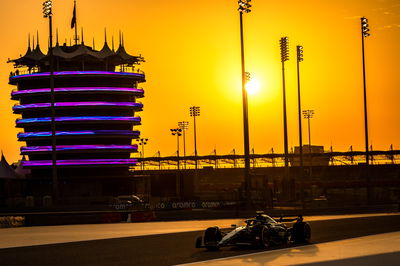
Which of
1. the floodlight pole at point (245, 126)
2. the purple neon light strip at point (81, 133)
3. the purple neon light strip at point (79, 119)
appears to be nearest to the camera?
the floodlight pole at point (245, 126)

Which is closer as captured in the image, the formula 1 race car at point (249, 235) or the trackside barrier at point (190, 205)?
the formula 1 race car at point (249, 235)

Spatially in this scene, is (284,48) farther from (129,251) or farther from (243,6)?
(129,251)

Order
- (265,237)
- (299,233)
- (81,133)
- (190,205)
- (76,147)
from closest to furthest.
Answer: (265,237) < (299,233) < (190,205) < (81,133) < (76,147)

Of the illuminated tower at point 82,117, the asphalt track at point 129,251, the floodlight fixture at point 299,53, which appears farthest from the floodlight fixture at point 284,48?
the asphalt track at point 129,251

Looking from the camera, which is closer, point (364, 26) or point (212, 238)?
point (212, 238)

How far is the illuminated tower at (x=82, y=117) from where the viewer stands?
403 ft

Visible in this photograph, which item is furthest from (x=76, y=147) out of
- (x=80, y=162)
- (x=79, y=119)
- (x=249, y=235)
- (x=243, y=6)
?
(x=249, y=235)

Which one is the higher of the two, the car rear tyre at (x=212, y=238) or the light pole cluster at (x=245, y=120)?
the light pole cluster at (x=245, y=120)

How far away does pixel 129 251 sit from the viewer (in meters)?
31.3

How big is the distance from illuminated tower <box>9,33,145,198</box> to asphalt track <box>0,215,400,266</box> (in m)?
83.3

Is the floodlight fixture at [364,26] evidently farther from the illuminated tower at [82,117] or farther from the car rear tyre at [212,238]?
the car rear tyre at [212,238]

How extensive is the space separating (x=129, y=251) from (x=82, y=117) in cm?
9281

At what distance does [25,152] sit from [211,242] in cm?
10129

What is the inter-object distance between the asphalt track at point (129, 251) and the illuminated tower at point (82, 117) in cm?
8335
